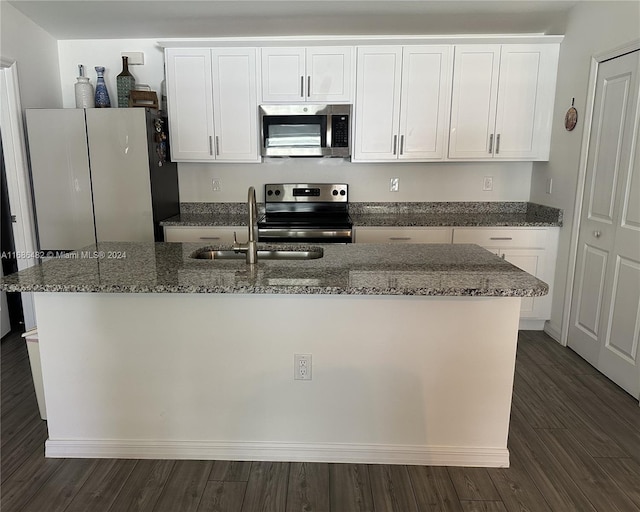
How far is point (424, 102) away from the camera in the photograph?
138 inches

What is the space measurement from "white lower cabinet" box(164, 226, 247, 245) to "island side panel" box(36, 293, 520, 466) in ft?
5.45

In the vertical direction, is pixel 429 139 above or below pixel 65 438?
above

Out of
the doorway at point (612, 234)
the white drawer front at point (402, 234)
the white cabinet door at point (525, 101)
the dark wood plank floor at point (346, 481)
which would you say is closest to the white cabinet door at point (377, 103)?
the white drawer front at point (402, 234)

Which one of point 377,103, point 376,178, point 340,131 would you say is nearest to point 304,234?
point 340,131

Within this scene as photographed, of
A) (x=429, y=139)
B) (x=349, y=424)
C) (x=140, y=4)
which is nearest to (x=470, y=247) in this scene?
(x=349, y=424)

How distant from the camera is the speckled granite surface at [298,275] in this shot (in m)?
1.64

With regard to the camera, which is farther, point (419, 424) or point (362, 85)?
point (362, 85)

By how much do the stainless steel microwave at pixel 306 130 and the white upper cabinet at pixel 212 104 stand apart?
13cm

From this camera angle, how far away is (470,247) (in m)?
2.33

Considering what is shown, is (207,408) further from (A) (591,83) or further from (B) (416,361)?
(A) (591,83)

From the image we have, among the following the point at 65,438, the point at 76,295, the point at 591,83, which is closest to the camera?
the point at 76,295

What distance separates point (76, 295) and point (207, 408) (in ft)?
2.49

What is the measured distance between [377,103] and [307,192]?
98 centimetres

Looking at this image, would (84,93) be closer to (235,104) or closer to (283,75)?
(235,104)
